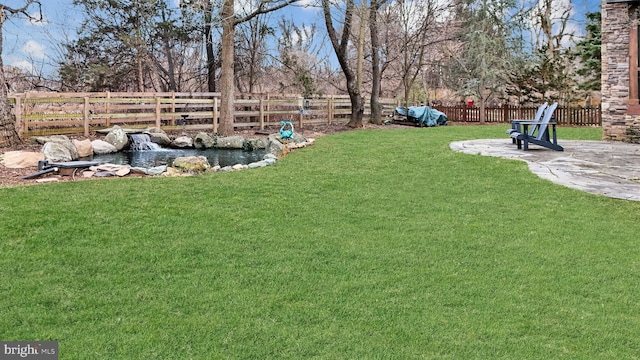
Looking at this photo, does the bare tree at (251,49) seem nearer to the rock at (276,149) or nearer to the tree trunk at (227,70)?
the tree trunk at (227,70)

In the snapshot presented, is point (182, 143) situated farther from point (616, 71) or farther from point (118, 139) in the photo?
point (616, 71)

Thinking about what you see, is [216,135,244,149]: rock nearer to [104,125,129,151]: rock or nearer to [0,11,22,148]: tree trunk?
[104,125,129,151]: rock

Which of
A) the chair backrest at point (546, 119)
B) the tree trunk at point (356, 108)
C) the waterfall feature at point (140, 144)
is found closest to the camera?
the chair backrest at point (546, 119)

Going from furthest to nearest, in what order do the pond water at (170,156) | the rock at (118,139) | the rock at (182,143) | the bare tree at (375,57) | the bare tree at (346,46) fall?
the bare tree at (375,57) < the bare tree at (346,46) < the rock at (182,143) < the rock at (118,139) < the pond water at (170,156)

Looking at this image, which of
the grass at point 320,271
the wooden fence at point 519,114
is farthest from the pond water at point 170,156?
the wooden fence at point 519,114

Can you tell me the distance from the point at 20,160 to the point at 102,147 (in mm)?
2959

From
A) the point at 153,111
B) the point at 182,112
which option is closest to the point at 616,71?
the point at 182,112

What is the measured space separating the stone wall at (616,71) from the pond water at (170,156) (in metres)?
7.96

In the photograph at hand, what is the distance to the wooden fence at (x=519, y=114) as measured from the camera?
65.3 feet

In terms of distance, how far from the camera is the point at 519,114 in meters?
22.0

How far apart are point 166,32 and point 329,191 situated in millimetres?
15374

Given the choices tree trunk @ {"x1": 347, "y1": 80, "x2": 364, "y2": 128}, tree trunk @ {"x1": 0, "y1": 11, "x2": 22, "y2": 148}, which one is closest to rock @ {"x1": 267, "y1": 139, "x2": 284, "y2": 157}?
tree trunk @ {"x1": 0, "y1": 11, "x2": 22, "y2": 148}

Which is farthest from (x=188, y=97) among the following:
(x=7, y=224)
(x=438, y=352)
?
(x=438, y=352)

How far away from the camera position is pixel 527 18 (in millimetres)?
25172
